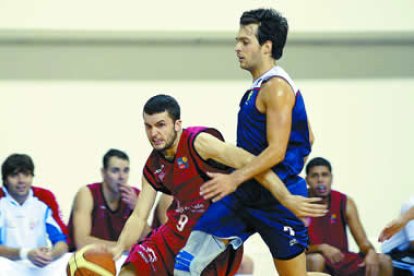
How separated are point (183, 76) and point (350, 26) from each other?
1509 mm

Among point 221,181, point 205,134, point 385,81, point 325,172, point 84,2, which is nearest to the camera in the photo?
point 221,181

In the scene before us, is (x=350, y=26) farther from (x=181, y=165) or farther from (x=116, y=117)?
(x=181, y=165)

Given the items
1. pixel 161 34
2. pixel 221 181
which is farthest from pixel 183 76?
pixel 221 181

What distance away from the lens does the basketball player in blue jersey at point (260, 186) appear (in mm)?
4887

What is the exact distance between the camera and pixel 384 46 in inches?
348

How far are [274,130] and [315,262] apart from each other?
260 cm

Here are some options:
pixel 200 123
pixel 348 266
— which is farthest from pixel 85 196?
pixel 348 266

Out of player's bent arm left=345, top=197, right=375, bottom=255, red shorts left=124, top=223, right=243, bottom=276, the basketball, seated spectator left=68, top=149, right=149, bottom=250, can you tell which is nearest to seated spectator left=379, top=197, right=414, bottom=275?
player's bent arm left=345, top=197, right=375, bottom=255

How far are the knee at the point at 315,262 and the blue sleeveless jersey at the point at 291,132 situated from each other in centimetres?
226

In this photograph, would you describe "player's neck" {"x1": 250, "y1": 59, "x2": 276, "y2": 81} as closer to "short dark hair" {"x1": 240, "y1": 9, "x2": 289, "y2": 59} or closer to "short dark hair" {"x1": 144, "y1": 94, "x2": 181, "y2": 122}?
"short dark hair" {"x1": 240, "y1": 9, "x2": 289, "y2": 59}

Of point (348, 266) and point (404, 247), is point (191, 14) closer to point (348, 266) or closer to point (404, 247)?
point (348, 266)

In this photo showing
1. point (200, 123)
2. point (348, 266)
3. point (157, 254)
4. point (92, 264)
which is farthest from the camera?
point (200, 123)

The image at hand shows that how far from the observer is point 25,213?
7.06m

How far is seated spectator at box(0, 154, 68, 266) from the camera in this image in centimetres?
700
